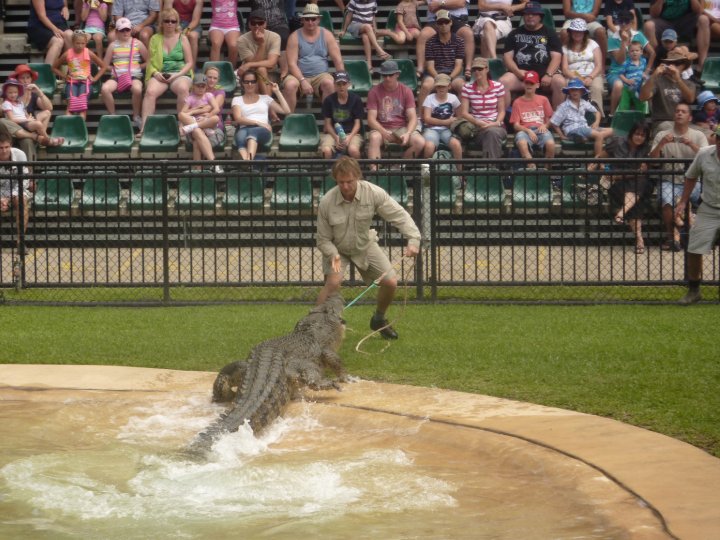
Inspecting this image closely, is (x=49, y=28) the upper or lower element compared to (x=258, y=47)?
upper

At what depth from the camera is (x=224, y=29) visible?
56.9ft

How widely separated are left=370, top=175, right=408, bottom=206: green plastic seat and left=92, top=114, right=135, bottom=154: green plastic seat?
5134mm

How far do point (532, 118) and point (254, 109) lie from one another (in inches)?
147

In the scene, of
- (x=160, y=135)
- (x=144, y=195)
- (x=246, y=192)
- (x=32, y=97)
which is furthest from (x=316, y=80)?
(x=246, y=192)

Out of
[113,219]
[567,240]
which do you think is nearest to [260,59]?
[113,219]

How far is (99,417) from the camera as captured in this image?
7.23 meters

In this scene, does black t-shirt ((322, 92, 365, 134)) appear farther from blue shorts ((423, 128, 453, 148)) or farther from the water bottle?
blue shorts ((423, 128, 453, 148))

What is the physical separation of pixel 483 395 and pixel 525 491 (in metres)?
1.71

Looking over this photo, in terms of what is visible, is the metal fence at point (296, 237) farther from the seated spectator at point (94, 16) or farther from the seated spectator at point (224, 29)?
the seated spectator at point (94, 16)

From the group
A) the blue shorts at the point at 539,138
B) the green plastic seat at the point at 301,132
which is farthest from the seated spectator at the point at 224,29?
the blue shorts at the point at 539,138

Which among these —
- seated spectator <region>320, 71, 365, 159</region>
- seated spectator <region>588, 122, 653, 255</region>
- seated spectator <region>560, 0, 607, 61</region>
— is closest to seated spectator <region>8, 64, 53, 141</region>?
seated spectator <region>320, 71, 365, 159</region>

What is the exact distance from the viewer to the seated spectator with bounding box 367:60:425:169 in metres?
15.4

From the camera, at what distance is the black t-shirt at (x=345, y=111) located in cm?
1552

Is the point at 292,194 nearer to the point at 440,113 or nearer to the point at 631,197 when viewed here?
the point at 631,197
